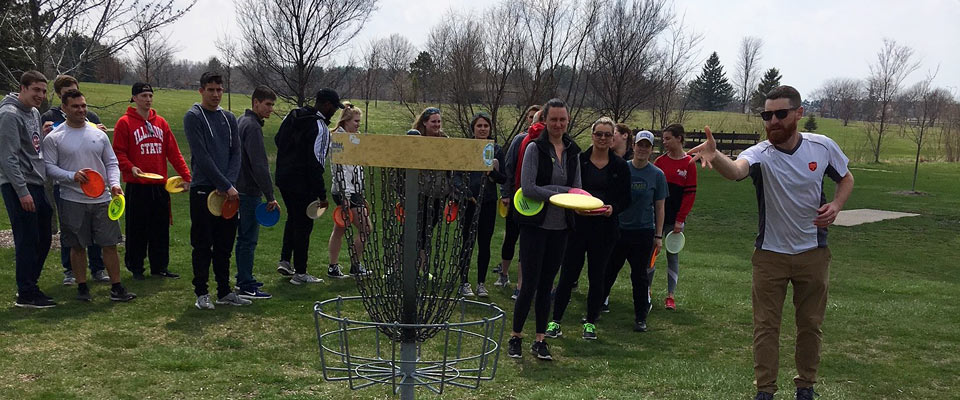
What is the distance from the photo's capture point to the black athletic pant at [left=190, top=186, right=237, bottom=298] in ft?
21.5

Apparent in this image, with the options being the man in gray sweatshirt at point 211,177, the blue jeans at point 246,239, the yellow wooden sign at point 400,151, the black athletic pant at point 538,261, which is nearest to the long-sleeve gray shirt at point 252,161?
the blue jeans at point 246,239

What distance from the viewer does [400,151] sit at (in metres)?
2.51

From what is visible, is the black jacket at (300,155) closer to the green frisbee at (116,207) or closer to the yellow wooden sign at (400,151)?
the green frisbee at (116,207)

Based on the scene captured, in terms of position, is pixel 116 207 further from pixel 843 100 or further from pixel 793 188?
pixel 843 100

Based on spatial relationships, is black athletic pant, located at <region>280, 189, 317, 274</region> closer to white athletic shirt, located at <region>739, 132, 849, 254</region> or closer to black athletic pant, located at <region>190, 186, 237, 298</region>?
black athletic pant, located at <region>190, 186, 237, 298</region>

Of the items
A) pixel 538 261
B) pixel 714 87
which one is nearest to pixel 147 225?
pixel 538 261

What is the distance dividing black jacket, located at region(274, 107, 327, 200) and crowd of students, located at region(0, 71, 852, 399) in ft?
0.05

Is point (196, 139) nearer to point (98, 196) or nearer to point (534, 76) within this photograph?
point (98, 196)

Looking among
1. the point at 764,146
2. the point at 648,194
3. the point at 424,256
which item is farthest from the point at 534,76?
the point at 424,256

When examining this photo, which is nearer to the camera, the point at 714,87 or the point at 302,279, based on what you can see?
the point at 302,279

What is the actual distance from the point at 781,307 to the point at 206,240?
4836mm

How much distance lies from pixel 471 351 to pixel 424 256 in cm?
319

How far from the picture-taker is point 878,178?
110ft

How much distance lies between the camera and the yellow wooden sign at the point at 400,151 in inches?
98.3
